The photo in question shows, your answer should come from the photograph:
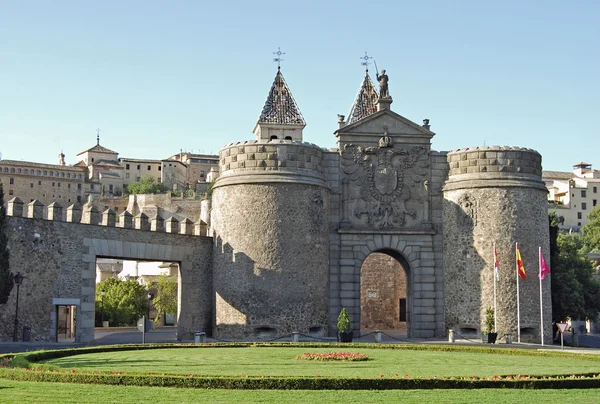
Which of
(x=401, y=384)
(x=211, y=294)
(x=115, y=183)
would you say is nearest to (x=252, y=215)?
(x=211, y=294)

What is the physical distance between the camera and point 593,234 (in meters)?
104

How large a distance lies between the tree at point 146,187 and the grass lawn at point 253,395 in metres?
125

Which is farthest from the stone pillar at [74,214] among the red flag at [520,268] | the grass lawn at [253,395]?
the red flag at [520,268]

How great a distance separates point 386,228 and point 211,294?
862cm

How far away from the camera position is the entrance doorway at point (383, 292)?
49031mm

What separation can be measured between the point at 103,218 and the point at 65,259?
2.86 metres

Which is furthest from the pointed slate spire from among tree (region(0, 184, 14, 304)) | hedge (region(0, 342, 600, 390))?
hedge (region(0, 342, 600, 390))

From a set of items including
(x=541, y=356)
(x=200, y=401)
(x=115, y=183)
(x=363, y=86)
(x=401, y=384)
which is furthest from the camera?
(x=115, y=183)

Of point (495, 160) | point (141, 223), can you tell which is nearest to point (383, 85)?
point (495, 160)

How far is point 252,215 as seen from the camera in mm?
37312

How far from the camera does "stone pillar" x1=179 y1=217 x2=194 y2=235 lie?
39.0 metres

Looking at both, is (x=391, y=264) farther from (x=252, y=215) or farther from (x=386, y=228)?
(x=252, y=215)

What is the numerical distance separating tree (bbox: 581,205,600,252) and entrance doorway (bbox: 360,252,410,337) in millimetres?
58564

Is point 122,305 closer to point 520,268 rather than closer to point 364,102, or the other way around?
point 364,102
